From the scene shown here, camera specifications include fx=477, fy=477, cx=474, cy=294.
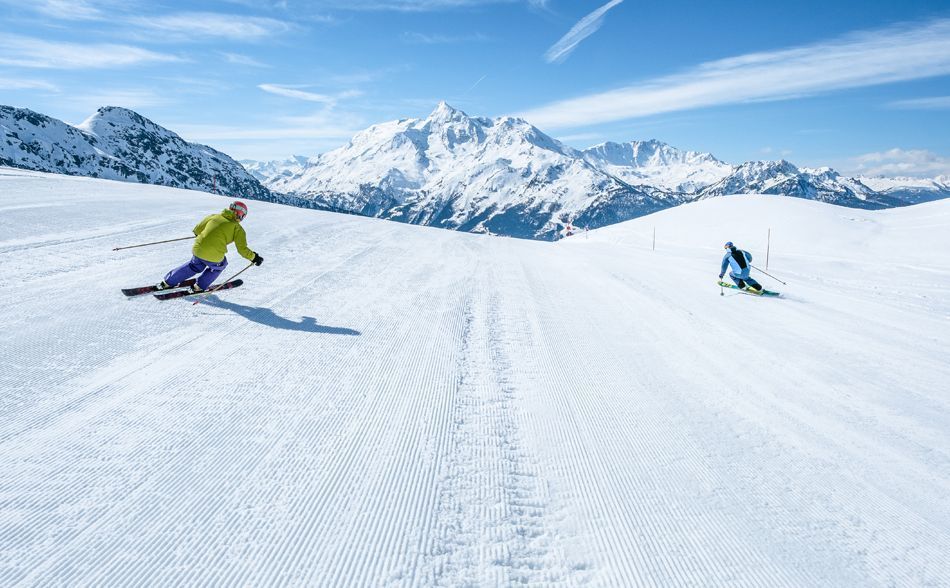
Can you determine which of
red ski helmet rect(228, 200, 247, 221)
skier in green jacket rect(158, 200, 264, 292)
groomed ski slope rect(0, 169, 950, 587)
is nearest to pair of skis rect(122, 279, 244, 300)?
skier in green jacket rect(158, 200, 264, 292)

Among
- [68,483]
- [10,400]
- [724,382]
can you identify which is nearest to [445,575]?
[68,483]

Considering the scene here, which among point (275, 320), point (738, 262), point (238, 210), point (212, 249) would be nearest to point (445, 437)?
point (275, 320)

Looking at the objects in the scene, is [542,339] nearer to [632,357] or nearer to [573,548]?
[632,357]

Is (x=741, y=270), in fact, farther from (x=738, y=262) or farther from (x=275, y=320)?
(x=275, y=320)

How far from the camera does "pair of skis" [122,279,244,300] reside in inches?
302

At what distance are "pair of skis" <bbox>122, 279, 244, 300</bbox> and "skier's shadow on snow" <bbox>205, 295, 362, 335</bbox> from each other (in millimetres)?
298

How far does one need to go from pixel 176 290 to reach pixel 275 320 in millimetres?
2236

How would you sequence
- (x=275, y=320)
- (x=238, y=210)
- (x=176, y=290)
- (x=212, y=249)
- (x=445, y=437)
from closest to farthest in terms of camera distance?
(x=445, y=437) < (x=275, y=320) < (x=176, y=290) < (x=212, y=249) < (x=238, y=210)

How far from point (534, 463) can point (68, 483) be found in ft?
11.5

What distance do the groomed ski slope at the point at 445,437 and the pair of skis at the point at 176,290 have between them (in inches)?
8.4

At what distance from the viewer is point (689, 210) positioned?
1363 inches

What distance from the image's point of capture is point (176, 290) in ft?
26.6

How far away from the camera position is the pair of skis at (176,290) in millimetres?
7664

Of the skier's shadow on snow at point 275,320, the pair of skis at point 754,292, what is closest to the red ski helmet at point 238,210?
the skier's shadow on snow at point 275,320
